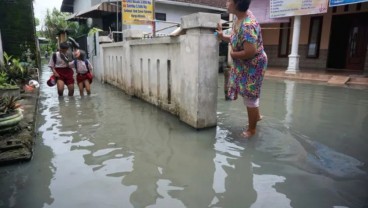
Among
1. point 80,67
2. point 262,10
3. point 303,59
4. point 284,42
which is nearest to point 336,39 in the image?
point 303,59

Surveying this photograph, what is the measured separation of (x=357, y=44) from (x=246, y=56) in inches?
448

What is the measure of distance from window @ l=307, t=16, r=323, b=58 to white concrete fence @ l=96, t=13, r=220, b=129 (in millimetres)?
9698

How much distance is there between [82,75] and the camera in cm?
770

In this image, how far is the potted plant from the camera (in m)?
3.52

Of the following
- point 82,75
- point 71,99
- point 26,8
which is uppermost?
point 26,8

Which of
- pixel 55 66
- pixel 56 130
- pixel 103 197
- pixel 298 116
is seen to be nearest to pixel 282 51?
pixel 298 116

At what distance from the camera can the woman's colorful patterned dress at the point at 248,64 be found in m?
3.54

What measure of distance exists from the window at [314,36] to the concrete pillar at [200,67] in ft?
36.5

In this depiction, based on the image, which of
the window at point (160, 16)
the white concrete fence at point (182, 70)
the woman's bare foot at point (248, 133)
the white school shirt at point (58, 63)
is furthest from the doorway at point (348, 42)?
the white school shirt at point (58, 63)

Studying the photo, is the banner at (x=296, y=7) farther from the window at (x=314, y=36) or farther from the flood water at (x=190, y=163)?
the flood water at (x=190, y=163)

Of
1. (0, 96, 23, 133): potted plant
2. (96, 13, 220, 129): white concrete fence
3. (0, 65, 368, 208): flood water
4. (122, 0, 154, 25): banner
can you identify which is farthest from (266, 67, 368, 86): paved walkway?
(0, 96, 23, 133): potted plant

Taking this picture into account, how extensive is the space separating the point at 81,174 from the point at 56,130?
6.12 feet

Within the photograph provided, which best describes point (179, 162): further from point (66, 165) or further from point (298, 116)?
point (298, 116)

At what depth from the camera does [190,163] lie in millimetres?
3283
